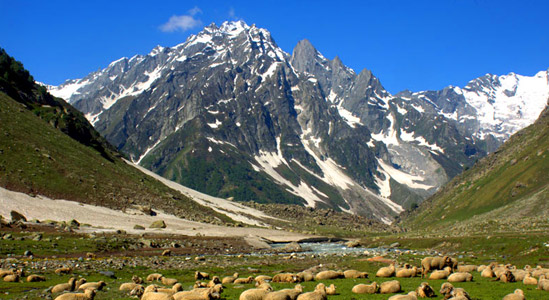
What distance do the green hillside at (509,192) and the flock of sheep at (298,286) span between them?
6661 centimetres

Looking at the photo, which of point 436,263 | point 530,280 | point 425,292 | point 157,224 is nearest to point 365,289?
point 425,292

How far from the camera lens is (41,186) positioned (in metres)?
109

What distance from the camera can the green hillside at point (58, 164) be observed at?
111 meters

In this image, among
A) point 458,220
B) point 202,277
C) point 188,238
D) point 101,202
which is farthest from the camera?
point 458,220

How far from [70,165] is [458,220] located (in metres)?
135

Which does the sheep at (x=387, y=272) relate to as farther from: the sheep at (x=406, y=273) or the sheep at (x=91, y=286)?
the sheep at (x=91, y=286)

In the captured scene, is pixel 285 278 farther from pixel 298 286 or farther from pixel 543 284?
pixel 543 284

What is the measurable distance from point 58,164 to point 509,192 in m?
145

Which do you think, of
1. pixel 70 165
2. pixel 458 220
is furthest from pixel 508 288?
pixel 458 220

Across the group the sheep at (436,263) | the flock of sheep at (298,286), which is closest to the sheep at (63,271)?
the flock of sheep at (298,286)

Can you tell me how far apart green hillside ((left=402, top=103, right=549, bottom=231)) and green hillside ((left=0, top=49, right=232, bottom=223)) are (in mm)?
91113

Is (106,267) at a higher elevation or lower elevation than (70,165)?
lower

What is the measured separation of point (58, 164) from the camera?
122m

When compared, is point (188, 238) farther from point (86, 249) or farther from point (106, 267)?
point (106, 267)
